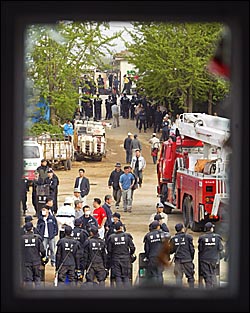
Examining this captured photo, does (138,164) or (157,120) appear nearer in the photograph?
(138,164)

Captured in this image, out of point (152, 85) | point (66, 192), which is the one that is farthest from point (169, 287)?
point (152, 85)

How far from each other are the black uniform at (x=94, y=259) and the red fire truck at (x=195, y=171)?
3.97 m

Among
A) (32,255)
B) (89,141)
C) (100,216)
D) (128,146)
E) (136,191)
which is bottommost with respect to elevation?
(136,191)

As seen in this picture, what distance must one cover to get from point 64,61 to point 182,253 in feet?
70.4

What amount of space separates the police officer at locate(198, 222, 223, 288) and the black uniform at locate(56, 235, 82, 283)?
192 centimetres

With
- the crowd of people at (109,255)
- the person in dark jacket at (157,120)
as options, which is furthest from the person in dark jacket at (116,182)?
the person in dark jacket at (157,120)

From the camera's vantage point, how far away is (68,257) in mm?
12344

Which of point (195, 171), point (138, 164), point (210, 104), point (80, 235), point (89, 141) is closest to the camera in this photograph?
point (80, 235)

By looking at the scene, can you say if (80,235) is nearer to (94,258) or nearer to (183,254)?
(94,258)

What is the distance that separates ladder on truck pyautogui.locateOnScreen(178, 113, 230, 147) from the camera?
17.9 meters

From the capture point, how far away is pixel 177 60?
35156mm

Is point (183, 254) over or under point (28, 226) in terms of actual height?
under

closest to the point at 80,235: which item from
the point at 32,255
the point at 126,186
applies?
the point at 32,255

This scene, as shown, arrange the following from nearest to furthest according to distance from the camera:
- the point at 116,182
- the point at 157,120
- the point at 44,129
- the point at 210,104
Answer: the point at 116,182 → the point at 44,129 → the point at 210,104 → the point at 157,120
